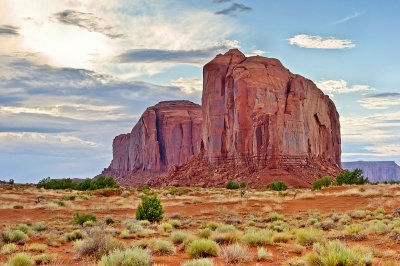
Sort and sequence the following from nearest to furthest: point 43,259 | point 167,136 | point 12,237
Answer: point 43,259, point 12,237, point 167,136

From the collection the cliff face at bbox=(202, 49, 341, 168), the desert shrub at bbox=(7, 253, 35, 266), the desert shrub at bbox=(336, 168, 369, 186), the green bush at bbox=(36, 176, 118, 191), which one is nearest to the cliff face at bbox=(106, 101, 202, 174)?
the cliff face at bbox=(202, 49, 341, 168)

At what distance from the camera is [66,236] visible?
17.0 meters

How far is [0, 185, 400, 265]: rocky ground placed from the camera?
40.4 ft

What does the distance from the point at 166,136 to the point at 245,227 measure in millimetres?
135960

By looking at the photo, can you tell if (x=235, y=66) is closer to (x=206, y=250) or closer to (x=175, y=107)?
(x=175, y=107)

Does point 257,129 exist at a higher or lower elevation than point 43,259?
higher

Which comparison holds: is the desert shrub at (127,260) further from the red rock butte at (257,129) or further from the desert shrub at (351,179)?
the red rock butte at (257,129)

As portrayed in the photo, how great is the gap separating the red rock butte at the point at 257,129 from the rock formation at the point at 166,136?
43.5 m

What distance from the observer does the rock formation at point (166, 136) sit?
15375 cm

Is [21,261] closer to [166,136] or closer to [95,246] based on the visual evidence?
[95,246]

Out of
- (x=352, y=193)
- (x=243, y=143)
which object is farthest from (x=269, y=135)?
(x=352, y=193)

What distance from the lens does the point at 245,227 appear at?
21.0m

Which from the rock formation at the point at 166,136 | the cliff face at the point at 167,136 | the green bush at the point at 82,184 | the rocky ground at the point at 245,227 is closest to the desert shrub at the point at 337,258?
the rocky ground at the point at 245,227

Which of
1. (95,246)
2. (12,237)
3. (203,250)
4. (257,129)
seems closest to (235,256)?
(203,250)
